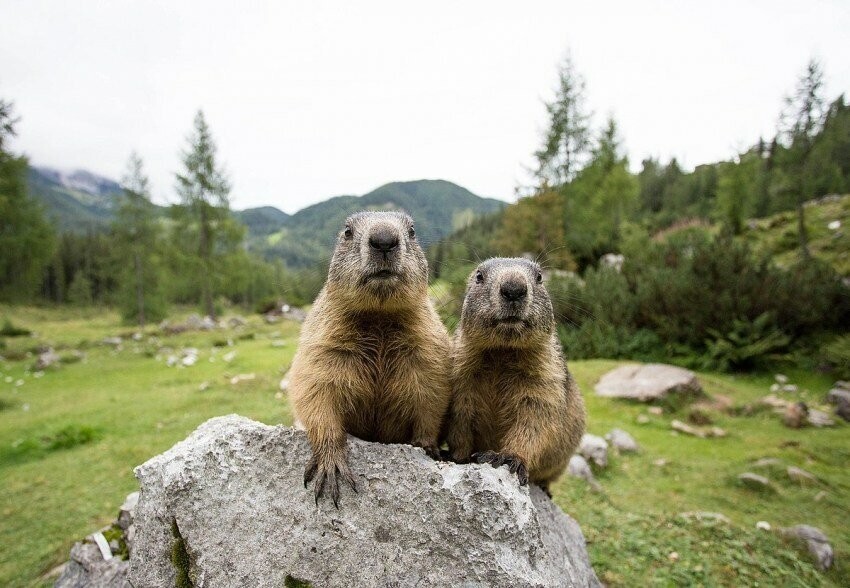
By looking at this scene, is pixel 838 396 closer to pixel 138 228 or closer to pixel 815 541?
pixel 815 541

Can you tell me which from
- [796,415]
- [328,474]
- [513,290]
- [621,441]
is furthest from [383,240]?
[796,415]

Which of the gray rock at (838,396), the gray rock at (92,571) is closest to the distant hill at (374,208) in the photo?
the gray rock at (92,571)

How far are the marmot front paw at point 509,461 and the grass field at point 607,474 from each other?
2883 millimetres

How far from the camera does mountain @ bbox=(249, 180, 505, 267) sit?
421 centimetres

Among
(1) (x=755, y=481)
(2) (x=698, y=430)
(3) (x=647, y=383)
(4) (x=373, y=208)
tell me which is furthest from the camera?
(3) (x=647, y=383)

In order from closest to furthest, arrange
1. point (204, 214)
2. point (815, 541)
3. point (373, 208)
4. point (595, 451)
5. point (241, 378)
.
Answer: point (373, 208) → point (815, 541) → point (595, 451) → point (241, 378) → point (204, 214)

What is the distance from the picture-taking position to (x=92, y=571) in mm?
3846

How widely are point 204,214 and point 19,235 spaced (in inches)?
422

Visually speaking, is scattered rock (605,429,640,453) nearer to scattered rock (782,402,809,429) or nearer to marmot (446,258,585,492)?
scattered rock (782,402,809,429)

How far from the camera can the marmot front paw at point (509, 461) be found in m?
3.04

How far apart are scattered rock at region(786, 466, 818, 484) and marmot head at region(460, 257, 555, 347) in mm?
6787

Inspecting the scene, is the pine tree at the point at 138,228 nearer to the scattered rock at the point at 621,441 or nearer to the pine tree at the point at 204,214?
the pine tree at the point at 204,214

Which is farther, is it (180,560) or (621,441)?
(621,441)

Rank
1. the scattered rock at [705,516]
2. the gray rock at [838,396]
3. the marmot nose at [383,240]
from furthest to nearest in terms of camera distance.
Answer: the gray rock at [838,396] < the scattered rock at [705,516] < the marmot nose at [383,240]
